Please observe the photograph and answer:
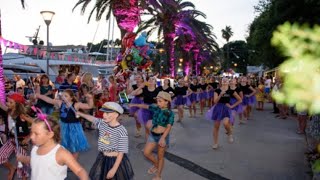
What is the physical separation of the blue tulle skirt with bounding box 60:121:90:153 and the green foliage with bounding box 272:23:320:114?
186 inches

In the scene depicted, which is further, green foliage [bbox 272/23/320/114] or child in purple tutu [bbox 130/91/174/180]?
child in purple tutu [bbox 130/91/174/180]

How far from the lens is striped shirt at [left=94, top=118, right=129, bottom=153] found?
4.63 meters

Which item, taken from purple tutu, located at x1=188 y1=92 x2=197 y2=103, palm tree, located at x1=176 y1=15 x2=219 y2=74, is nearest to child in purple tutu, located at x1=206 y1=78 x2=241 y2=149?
purple tutu, located at x1=188 y1=92 x2=197 y2=103

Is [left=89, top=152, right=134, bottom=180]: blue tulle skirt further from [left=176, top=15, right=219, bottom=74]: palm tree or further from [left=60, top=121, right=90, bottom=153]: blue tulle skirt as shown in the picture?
[left=176, top=15, right=219, bottom=74]: palm tree

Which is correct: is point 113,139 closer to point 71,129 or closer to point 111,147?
point 111,147

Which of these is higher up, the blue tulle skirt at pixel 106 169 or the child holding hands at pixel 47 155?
the child holding hands at pixel 47 155

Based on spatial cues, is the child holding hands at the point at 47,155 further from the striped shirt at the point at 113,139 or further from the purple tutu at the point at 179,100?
the purple tutu at the point at 179,100

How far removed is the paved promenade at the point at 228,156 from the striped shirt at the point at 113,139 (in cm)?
232

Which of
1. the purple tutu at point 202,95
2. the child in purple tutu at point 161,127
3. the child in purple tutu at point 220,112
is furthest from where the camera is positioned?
the purple tutu at point 202,95

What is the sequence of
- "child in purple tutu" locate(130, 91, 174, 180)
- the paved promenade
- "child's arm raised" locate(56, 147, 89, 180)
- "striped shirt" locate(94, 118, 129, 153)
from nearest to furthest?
"child's arm raised" locate(56, 147, 89, 180) → "striped shirt" locate(94, 118, 129, 153) → "child in purple tutu" locate(130, 91, 174, 180) → the paved promenade

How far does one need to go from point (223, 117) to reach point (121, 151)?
5.72m

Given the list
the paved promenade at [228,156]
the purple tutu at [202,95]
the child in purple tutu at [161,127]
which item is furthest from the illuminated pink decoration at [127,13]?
the child in purple tutu at [161,127]

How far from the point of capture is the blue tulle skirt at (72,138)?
6566 millimetres

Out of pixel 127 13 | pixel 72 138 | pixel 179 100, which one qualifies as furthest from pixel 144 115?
pixel 127 13
